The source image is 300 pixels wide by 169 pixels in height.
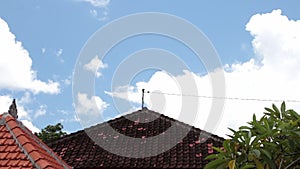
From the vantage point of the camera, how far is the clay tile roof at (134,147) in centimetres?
1085

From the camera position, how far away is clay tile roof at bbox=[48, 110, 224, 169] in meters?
10.9

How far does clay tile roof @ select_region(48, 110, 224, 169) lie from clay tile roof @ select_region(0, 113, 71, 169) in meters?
5.01

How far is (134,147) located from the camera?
11789mm

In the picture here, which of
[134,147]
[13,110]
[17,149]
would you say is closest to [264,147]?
[17,149]

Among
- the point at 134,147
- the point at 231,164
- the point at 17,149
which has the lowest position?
the point at 231,164

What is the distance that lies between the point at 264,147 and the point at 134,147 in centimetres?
761

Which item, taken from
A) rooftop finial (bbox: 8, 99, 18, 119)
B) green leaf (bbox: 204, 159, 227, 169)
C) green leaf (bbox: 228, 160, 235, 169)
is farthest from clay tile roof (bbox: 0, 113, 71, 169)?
green leaf (bbox: 228, 160, 235, 169)

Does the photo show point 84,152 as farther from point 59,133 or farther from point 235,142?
point 59,133

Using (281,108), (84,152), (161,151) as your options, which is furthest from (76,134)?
(281,108)

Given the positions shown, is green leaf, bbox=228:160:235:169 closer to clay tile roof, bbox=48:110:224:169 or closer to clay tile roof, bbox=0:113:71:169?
clay tile roof, bbox=0:113:71:169

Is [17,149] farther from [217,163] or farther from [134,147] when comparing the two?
[134,147]

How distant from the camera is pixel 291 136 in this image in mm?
4426

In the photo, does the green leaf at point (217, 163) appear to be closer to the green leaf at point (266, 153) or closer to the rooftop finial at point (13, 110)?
the green leaf at point (266, 153)

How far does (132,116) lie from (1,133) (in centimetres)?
828
